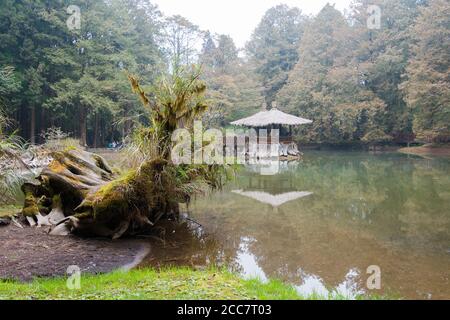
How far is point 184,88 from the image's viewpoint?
5.33 m

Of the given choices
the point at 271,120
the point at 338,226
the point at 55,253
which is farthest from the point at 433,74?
the point at 55,253

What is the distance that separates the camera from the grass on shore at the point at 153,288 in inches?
108

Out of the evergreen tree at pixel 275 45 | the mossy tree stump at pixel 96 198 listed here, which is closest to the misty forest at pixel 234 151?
the mossy tree stump at pixel 96 198

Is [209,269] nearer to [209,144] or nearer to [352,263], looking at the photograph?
[352,263]

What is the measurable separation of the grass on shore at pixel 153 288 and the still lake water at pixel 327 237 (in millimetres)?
618

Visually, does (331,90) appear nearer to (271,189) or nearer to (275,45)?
(275,45)

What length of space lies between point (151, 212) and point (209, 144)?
4.74ft

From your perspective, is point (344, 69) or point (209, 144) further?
point (344, 69)

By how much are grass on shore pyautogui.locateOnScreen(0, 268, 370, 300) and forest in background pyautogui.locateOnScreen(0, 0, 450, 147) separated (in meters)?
12.5

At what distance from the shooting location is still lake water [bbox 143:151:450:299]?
3.90 metres

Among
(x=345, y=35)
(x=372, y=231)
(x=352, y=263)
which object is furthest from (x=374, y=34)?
(x=352, y=263)

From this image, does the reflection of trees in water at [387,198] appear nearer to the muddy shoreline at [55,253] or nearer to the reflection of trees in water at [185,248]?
the reflection of trees in water at [185,248]

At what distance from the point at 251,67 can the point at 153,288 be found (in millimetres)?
28001

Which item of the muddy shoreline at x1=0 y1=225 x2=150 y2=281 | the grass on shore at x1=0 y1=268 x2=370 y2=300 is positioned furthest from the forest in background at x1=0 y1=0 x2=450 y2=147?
the grass on shore at x1=0 y1=268 x2=370 y2=300
